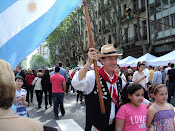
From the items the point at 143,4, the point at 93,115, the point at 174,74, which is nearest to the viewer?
the point at 93,115

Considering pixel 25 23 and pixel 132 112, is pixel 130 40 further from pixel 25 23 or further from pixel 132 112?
pixel 25 23

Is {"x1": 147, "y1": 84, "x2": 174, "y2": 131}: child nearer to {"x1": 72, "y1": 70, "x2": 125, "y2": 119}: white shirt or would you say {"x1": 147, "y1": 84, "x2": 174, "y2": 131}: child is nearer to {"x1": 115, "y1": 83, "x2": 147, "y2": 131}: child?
{"x1": 115, "y1": 83, "x2": 147, "y2": 131}: child

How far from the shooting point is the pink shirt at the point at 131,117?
2502mm

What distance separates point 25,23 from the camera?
7.89 feet

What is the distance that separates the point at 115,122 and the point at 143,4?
27.2m

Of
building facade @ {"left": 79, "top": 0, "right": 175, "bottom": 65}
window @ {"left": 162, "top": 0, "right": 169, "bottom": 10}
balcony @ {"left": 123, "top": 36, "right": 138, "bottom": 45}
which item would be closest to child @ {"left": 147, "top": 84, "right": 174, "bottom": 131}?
building facade @ {"left": 79, "top": 0, "right": 175, "bottom": 65}

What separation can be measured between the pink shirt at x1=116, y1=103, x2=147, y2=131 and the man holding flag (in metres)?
0.12

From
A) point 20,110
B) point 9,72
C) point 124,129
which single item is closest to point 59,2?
point 9,72

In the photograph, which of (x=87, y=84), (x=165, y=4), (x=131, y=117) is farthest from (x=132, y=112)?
(x=165, y=4)

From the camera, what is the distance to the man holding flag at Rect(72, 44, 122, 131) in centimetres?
242

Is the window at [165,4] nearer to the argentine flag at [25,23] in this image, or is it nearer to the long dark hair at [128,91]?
the long dark hair at [128,91]

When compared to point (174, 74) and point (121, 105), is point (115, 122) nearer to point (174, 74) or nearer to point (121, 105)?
point (121, 105)

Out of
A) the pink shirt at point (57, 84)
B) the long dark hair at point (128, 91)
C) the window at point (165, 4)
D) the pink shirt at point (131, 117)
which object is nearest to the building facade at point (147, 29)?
the window at point (165, 4)

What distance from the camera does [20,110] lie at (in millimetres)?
4449
